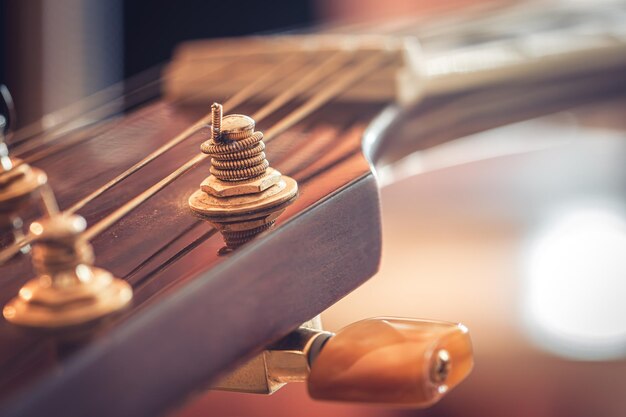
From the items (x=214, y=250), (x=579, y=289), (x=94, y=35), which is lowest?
(x=579, y=289)

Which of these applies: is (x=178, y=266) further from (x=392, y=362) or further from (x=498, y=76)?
(x=498, y=76)

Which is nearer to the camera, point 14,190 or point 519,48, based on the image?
point 14,190

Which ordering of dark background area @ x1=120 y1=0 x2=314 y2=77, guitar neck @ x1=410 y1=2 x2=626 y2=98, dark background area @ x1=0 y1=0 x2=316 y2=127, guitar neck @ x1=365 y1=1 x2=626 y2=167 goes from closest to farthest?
guitar neck @ x1=365 y1=1 x2=626 y2=167
guitar neck @ x1=410 y1=2 x2=626 y2=98
dark background area @ x1=0 y1=0 x2=316 y2=127
dark background area @ x1=120 y1=0 x2=314 y2=77

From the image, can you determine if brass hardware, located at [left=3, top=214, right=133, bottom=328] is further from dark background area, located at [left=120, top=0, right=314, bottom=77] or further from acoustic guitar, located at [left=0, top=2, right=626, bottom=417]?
dark background area, located at [left=120, top=0, right=314, bottom=77]

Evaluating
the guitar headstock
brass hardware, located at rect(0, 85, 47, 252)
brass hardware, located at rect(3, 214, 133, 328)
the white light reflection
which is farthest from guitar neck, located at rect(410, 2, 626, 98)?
brass hardware, located at rect(3, 214, 133, 328)

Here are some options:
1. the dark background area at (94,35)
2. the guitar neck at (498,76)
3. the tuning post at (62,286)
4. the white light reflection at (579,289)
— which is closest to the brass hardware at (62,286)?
the tuning post at (62,286)

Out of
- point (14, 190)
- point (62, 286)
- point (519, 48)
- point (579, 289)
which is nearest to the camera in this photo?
point (62, 286)

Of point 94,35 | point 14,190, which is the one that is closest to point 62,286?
point 14,190
